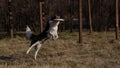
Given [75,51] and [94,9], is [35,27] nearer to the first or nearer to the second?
[94,9]

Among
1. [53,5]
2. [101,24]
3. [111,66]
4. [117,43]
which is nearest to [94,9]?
[101,24]

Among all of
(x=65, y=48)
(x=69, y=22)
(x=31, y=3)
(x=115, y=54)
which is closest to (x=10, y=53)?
(x=65, y=48)

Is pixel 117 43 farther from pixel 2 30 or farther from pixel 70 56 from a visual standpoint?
pixel 2 30

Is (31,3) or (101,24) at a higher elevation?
(31,3)

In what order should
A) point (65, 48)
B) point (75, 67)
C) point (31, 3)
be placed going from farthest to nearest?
point (31, 3) < point (65, 48) < point (75, 67)

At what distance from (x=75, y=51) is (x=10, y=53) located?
94.6 inches

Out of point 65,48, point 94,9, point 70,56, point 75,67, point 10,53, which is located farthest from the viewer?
point 94,9

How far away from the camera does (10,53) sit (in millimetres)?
12945

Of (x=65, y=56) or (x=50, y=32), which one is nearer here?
(x=50, y=32)

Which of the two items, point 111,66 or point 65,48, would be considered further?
point 65,48

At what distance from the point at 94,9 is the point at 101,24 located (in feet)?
3.71

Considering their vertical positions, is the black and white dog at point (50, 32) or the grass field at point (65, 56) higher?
the black and white dog at point (50, 32)

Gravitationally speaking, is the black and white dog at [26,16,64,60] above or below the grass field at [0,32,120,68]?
above

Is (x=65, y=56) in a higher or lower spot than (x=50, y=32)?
lower
